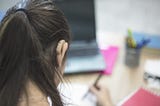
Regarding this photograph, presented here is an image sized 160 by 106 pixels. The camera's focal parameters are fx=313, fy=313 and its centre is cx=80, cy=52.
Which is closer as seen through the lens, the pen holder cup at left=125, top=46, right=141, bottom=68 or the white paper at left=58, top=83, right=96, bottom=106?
the white paper at left=58, top=83, right=96, bottom=106

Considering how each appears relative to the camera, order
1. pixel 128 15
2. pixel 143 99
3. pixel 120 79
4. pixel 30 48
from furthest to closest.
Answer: pixel 128 15, pixel 120 79, pixel 143 99, pixel 30 48

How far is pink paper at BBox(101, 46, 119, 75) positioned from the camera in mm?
1389

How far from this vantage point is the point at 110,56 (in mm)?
1467

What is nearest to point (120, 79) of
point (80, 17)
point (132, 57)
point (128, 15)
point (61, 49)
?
point (132, 57)

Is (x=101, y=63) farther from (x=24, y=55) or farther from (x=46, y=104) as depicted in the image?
(x=24, y=55)

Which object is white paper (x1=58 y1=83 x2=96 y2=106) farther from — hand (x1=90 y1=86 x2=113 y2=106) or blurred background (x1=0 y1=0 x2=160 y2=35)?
blurred background (x1=0 y1=0 x2=160 y2=35)

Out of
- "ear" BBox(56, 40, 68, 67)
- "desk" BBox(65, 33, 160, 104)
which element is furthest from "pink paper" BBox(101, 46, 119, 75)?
"ear" BBox(56, 40, 68, 67)

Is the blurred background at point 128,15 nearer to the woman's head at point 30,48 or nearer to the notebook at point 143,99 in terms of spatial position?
the notebook at point 143,99

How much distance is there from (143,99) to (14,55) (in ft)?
2.09

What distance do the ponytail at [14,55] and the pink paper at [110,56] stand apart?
65 cm

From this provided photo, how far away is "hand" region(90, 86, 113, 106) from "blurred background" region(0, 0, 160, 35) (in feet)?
4.81

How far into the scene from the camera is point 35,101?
2.74 ft

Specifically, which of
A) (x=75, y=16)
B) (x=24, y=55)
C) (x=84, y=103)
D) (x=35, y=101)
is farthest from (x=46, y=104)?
(x=75, y=16)

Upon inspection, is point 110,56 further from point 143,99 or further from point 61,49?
point 61,49
